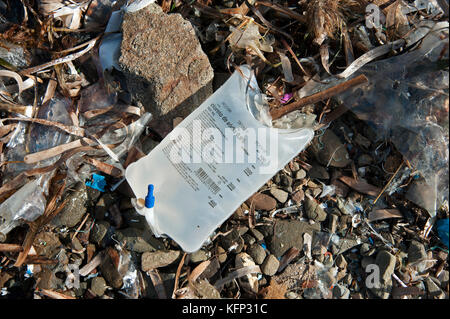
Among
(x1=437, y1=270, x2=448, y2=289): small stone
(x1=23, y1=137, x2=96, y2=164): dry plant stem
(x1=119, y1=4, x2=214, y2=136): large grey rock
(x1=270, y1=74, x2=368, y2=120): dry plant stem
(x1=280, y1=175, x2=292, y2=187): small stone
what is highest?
(x1=119, y1=4, x2=214, y2=136): large grey rock

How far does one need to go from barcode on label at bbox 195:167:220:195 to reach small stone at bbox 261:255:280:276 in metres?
0.41

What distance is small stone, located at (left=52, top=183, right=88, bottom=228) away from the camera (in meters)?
1.90

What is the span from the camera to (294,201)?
6.61 ft

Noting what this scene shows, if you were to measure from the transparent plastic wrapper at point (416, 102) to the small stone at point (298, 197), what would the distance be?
1.51 feet

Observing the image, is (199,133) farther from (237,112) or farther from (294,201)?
(294,201)

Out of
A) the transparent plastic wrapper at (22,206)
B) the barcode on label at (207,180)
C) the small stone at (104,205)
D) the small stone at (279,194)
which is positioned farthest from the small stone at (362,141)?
the transparent plastic wrapper at (22,206)

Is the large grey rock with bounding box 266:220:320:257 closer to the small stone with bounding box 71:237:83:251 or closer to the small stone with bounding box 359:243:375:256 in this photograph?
the small stone with bounding box 359:243:375:256

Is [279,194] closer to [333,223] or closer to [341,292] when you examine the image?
[333,223]

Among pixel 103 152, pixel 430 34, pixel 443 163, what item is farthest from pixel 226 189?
pixel 430 34

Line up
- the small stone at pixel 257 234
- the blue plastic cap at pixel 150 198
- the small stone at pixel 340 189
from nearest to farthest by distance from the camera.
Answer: the blue plastic cap at pixel 150 198, the small stone at pixel 257 234, the small stone at pixel 340 189

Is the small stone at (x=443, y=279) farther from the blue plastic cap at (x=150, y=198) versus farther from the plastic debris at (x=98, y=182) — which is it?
the plastic debris at (x=98, y=182)

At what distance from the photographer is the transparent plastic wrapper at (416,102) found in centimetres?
190

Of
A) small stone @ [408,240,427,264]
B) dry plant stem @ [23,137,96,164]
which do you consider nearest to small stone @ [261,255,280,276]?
small stone @ [408,240,427,264]

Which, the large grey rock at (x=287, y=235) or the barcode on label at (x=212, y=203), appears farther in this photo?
the large grey rock at (x=287, y=235)
